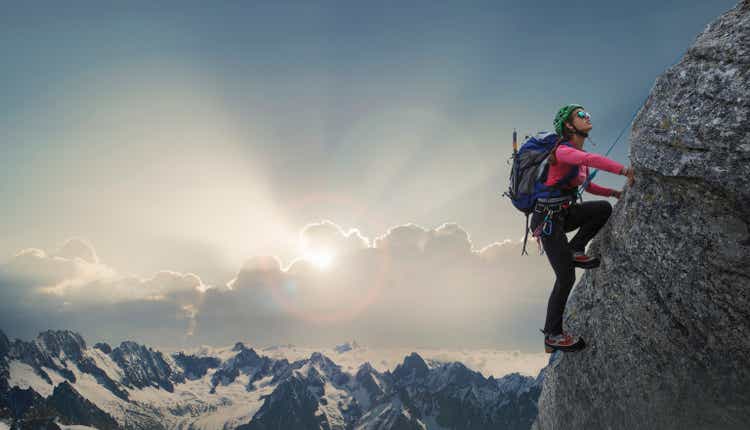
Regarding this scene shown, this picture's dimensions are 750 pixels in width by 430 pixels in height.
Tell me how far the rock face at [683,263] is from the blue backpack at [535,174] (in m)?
1.52

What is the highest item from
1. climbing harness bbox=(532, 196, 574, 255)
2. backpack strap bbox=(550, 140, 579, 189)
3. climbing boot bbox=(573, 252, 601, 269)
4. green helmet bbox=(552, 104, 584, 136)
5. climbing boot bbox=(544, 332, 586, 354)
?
green helmet bbox=(552, 104, 584, 136)

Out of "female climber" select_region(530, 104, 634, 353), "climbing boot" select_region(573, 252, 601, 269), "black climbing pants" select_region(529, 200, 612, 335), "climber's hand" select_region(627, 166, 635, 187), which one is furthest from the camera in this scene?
"climbing boot" select_region(573, 252, 601, 269)

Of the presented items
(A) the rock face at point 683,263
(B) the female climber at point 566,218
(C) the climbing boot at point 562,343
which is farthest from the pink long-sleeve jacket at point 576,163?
(C) the climbing boot at point 562,343

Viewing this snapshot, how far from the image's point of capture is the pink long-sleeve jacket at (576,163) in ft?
27.3

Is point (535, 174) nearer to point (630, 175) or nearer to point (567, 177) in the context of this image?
point (567, 177)

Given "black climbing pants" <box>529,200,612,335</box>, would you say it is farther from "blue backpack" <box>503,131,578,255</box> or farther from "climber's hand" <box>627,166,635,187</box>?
"climber's hand" <box>627,166,635,187</box>

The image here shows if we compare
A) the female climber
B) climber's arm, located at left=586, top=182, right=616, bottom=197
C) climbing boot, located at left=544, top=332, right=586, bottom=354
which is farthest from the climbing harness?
climbing boot, located at left=544, top=332, right=586, bottom=354

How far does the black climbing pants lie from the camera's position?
9984 millimetres

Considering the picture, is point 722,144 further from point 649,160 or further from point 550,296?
point 550,296

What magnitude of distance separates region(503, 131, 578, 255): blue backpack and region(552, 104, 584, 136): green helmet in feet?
1.20

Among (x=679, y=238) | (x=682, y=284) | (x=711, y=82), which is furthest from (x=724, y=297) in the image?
(x=711, y=82)

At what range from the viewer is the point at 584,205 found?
10367 millimetres

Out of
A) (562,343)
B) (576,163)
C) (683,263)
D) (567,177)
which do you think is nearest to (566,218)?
(567,177)

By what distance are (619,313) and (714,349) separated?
1.94 m
